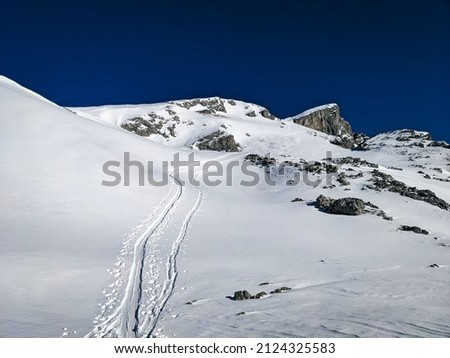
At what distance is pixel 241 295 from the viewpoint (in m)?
13.0

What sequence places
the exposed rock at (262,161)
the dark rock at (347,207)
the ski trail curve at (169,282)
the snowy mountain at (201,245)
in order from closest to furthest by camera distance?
the snowy mountain at (201,245)
the ski trail curve at (169,282)
the dark rock at (347,207)
the exposed rock at (262,161)

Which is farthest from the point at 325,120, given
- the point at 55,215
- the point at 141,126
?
the point at 55,215

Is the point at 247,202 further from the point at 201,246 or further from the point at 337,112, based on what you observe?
the point at 337,112

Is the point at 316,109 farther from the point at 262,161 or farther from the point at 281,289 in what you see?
the point at 281,289

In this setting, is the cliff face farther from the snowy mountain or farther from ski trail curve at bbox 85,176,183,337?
ski trail curve at bbox 85,176,183,337

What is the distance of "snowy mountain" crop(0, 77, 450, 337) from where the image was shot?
11.0 metres

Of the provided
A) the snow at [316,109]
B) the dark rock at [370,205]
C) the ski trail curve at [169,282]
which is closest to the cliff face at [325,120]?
the snow at [316,109]

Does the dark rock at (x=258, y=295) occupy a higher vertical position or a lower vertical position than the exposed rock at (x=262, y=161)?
lower

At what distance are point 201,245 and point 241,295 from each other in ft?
28.2

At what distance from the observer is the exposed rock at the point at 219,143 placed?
96000 millimetres

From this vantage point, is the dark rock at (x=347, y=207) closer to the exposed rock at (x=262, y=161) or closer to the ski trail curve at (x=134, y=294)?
the ski trail curve at (x=134, y=294)

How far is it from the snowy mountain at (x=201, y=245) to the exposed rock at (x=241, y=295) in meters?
0.07
